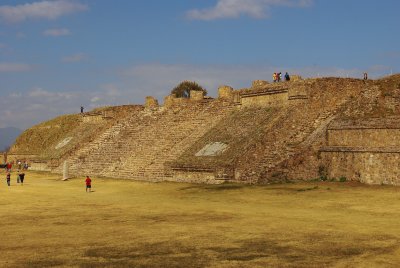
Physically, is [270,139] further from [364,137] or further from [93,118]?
[93,118]

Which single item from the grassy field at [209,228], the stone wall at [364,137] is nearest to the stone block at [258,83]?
the stone wall at [364,137]

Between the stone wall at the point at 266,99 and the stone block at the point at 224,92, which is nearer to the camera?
the stone wall at the point at 266,99

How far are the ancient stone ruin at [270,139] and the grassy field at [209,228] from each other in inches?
87.4

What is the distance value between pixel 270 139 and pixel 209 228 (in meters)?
16.9

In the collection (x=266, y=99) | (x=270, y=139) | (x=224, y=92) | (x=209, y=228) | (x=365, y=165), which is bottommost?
(x=209, y=228)

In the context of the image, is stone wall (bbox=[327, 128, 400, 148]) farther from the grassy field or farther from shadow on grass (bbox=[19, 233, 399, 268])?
shadow on grass (bbox=[19, 233, 399, 268])

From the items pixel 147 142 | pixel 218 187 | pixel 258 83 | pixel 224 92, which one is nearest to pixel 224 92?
pixel 224 92

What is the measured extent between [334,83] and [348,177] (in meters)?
8.85

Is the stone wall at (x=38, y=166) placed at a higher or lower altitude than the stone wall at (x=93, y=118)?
lower

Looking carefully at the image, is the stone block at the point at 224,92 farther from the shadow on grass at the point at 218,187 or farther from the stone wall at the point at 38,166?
the stone wall at the point at 38,166

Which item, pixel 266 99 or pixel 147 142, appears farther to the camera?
pixel 147 142

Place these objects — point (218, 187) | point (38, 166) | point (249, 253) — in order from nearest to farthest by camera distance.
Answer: point (249, 253) → point (218, 187) → point (38, 166)

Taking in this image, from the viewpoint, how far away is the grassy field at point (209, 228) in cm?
1258

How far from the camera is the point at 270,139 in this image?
108 feet
